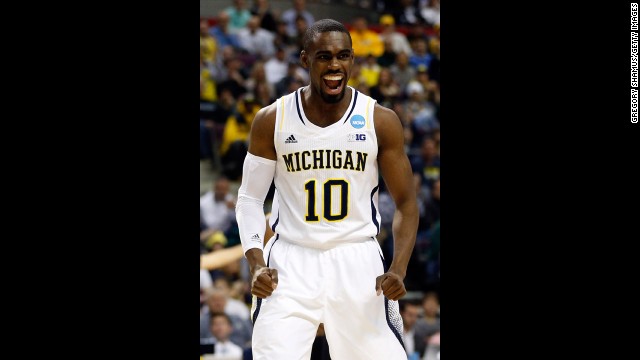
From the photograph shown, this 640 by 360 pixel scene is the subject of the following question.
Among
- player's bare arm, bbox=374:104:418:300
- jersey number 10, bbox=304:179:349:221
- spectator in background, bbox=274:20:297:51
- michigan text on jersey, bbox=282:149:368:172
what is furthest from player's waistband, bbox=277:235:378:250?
spectator in background, bbox=274:20:297:51

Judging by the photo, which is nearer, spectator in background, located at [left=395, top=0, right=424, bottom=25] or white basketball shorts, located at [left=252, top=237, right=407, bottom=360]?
white basketball shorts, located at [left=252, top=237, right=407, bottom=360]

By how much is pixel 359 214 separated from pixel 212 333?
14.3 feet

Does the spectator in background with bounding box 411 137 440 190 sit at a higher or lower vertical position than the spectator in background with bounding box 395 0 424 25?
lower

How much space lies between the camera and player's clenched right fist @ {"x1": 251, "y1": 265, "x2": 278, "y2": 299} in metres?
5.25

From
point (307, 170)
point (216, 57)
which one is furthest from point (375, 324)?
point (216, 57)

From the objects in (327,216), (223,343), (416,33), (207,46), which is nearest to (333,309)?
(327,216)

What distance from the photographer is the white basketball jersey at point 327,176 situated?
5453 millimetres

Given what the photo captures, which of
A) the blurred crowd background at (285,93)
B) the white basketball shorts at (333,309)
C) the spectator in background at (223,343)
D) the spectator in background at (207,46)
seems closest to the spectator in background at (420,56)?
the blurred crowd background at (285,93)

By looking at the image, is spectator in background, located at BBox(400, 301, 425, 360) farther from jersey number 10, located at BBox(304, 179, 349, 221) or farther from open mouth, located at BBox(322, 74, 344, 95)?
open mouth, located at BBox(322, 74, 344, 95)

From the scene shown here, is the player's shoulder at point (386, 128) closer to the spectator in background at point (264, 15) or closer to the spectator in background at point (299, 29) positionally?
the spectator in background at point (299, 29)

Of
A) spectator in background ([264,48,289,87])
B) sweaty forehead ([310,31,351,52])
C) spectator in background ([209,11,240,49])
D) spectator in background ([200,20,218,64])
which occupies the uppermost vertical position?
spectator in background ([209,11,240,49])

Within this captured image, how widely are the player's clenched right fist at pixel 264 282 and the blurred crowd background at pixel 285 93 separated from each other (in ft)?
11.4

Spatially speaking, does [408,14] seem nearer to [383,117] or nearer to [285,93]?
[285,93]
